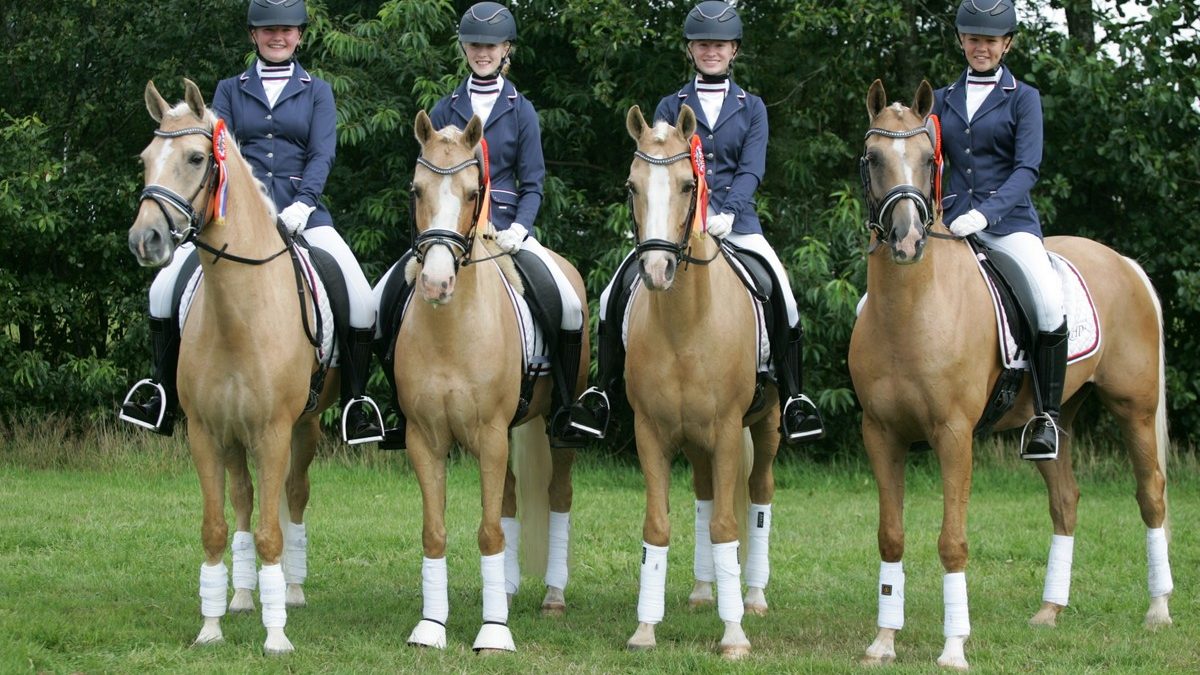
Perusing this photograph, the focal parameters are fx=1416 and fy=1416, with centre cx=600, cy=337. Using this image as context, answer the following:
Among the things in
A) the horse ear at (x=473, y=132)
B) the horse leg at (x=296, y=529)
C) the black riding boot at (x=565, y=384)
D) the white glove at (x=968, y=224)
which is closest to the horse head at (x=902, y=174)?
the white glove at (x=968, y=224)

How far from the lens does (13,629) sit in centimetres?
655

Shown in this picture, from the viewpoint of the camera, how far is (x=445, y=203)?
242 inches

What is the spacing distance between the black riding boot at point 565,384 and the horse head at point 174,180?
2001mm

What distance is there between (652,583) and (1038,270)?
242 centimetres

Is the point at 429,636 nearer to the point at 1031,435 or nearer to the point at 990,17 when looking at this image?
the point at 1031,435

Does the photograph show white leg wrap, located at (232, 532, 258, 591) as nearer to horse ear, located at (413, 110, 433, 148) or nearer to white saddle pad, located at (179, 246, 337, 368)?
white saddle pad, located at (179, 246, 337, 368)

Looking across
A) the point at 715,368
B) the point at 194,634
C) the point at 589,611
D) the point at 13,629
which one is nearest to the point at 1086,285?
the point at 715,368

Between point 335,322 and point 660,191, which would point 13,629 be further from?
point 660,191

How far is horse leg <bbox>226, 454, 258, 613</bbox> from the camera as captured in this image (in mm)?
7016

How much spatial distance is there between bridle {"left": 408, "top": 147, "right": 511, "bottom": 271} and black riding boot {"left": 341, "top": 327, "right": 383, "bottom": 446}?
95 centimetres

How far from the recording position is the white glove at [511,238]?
6980mm

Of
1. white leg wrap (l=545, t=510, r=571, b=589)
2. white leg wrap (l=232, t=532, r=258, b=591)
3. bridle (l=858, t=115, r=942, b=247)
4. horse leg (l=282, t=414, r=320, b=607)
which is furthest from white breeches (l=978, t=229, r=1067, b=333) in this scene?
white leg wrap (l=232, t=532, r=258, b=591)

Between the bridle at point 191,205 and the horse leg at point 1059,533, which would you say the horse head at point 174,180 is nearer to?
the bridle at point 191,205

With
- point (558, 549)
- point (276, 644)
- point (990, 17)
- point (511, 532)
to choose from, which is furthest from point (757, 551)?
point (990, 17)
